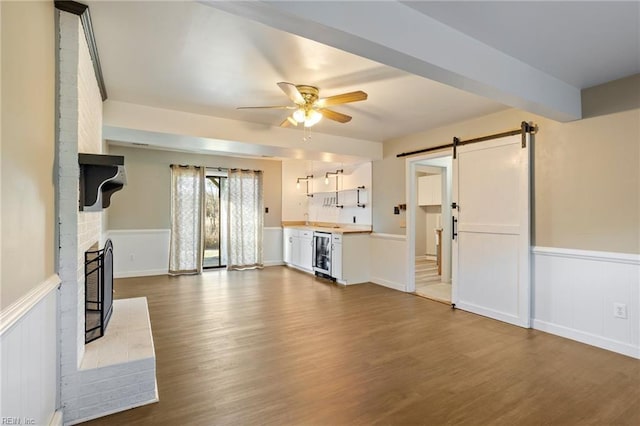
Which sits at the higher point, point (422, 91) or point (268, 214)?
point (422, 91)

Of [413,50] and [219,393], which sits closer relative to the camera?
[413,50]

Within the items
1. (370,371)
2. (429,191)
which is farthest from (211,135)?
(429,191)

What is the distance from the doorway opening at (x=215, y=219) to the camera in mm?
7008

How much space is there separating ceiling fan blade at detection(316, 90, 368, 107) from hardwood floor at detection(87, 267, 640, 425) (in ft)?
7.38

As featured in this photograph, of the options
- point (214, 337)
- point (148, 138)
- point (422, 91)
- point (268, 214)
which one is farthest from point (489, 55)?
point (268, 214)

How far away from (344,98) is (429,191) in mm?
6100

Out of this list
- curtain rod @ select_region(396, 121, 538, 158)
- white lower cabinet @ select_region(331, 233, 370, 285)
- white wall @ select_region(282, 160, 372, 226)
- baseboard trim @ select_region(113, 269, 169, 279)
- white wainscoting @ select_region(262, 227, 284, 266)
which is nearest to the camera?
curtain rod @ select_region(396, 121, 538, 158)

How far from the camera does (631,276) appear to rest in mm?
2926

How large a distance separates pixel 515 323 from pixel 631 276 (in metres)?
1.18

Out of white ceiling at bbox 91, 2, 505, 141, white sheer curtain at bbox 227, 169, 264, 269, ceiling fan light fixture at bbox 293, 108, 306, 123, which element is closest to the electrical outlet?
white ceiling at bbox 91, 2, 505, 141

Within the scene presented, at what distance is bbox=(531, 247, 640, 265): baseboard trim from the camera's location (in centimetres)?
Result: 292

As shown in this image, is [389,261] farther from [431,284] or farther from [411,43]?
[411,43]

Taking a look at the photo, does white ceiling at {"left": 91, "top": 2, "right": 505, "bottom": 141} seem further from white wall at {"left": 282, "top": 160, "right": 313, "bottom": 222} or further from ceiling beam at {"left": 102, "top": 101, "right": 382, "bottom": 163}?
white wall at {"left": 282, "top": 160, "right": 313, "bottom": 222}

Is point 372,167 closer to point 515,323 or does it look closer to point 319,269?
point 319,269
